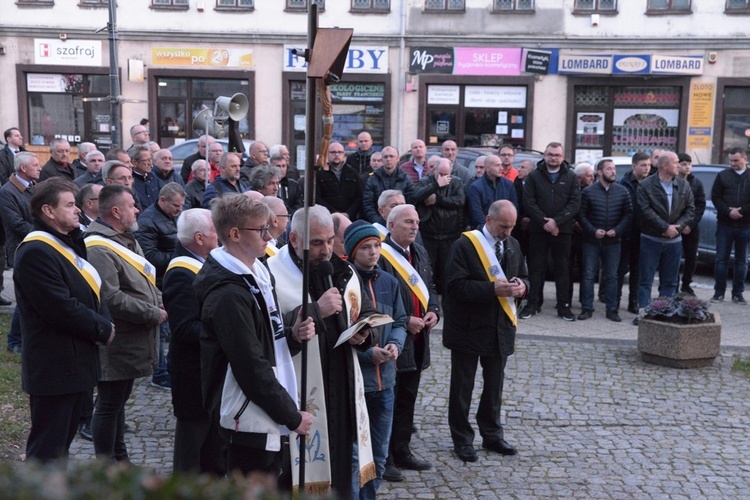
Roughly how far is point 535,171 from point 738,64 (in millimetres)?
15332

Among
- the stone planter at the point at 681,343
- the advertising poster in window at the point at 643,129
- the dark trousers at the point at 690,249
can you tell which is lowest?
the stone planter at the point at 681,343

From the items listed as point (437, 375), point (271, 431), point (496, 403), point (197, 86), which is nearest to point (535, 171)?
point (437, 375)

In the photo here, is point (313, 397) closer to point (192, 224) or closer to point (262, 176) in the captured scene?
point (192, 224)

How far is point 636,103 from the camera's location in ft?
78.4

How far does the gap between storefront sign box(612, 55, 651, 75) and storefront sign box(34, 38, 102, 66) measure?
14399mm

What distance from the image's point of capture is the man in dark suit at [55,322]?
15.0 feet

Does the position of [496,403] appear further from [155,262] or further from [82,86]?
[82,86]

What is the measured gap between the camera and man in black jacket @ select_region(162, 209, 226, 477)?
4754 millimetres

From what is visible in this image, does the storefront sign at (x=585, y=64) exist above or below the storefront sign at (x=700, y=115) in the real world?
above

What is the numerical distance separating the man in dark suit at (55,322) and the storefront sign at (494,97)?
2008cm

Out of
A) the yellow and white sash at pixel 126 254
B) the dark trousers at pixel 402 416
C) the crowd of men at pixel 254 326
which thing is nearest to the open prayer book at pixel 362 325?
the crowd of men at pixel 254 326

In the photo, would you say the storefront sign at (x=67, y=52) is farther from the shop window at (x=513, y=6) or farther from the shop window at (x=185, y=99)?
the shop window at (x=513, y=6)

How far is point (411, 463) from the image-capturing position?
580cm

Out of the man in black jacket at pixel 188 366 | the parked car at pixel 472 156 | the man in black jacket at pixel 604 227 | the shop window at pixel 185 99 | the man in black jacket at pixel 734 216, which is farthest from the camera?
the shop window at pixel 185 99
